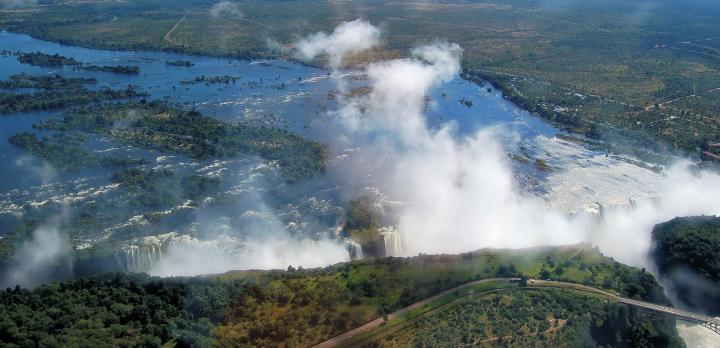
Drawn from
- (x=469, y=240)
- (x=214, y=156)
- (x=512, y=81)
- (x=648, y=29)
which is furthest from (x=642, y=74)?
(x=214, y=156)

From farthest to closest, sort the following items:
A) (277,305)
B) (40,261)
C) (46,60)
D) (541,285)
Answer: (46,60) → (40,261) → (541,285) → (277,305)

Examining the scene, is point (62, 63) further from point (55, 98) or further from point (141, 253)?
point (141, 253)

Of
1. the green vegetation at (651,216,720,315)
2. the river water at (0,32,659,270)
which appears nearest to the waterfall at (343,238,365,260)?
the river water at (0,32,659,270)

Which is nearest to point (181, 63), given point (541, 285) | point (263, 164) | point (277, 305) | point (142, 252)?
point (263, 164)

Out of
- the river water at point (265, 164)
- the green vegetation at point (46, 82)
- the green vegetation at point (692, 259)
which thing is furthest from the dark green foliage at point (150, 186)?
the green vegetation at point (692, 259)

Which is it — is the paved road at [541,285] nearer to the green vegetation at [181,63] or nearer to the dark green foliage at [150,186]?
the dark green foliage at [150,186]

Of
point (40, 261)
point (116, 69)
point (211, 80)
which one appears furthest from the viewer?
point (116, 69)

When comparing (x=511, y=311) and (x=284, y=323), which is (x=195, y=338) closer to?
(x=284, y=323)

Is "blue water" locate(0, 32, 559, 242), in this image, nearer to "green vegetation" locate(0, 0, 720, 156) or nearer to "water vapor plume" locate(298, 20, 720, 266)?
"water vapor plume" locate(298, 20, 720, 266)
